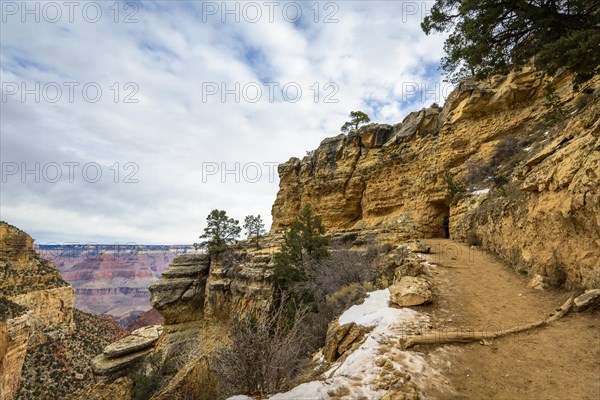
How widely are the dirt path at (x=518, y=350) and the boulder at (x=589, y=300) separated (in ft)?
0.54

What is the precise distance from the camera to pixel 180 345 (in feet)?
84.9

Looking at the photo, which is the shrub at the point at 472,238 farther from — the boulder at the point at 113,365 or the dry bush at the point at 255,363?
the boulder at the point at 113,365

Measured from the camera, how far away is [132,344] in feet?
92.1

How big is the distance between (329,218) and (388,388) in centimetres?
2768

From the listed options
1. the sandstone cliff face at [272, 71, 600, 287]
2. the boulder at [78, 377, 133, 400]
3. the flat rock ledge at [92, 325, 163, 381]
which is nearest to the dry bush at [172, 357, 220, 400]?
the boulder at [78, 377, 133, 400]

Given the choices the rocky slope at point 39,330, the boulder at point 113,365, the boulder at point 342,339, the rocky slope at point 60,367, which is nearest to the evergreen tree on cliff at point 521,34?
the boulder at point 342,339

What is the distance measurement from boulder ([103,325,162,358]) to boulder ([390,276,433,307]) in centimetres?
2945

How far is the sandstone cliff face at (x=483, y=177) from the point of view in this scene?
675 centimetres

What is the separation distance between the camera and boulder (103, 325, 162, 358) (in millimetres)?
26438

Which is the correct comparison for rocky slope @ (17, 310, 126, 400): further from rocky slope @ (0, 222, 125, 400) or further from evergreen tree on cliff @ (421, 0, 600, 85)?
evergreen tree on cliff @ (421, 0, 600, 85)

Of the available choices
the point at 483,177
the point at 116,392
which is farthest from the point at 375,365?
the point at 483,177

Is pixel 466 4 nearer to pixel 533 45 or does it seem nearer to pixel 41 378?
pixel 533 45

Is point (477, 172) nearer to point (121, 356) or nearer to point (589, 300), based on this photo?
point (589, 300)

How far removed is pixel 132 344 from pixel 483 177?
33.5 meters
